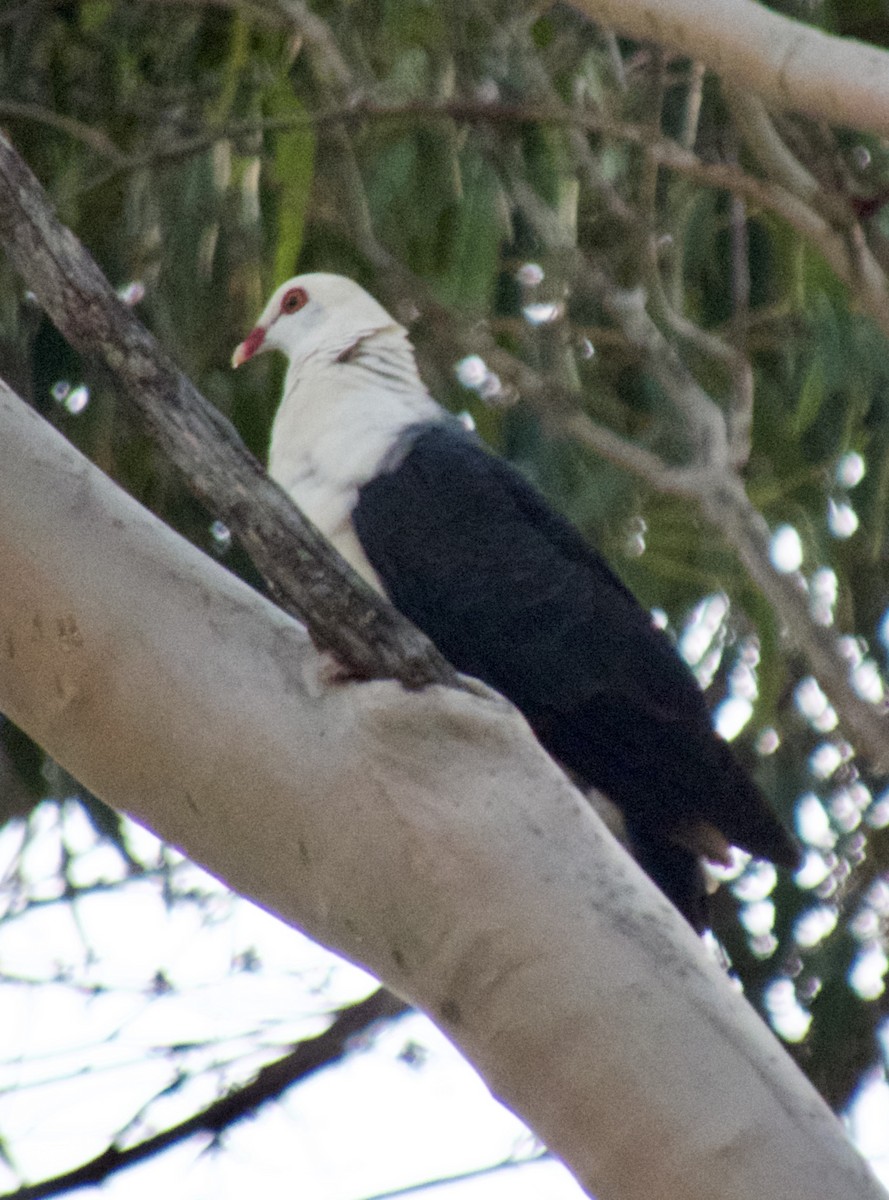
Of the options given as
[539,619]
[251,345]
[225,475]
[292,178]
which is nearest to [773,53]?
[225,475]

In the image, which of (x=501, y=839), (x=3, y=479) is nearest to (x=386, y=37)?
(x=3, y=479)

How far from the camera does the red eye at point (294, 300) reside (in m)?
1.98

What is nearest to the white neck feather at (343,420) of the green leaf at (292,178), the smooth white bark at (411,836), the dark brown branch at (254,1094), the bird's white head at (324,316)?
the bird's white head at (324,316)

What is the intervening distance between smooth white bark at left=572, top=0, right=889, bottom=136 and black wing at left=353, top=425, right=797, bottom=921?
630mm

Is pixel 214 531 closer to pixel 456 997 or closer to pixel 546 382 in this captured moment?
pixel 546 382

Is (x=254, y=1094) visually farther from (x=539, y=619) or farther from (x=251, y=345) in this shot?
(x=251, y=345)

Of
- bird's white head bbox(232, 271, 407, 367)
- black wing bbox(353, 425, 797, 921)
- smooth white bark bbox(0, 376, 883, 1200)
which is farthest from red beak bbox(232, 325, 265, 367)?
smooth white bark bbox(0, 376, 883, 1200)

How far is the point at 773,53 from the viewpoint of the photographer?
3.76 feet

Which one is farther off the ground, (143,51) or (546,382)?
(143,51)

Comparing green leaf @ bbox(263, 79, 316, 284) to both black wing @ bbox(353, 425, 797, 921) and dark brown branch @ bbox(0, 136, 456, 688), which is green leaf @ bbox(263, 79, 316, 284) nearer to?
black wing @ bbox(353, 425, 797, 921)

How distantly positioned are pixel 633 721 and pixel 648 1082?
32.5 inches

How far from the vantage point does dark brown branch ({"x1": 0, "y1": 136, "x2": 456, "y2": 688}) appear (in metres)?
0.98

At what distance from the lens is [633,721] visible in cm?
170

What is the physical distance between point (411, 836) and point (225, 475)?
0.70ft
